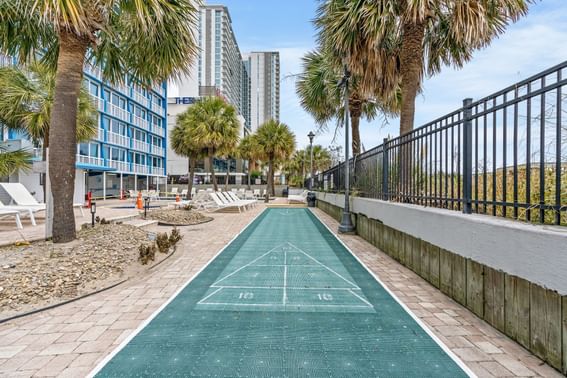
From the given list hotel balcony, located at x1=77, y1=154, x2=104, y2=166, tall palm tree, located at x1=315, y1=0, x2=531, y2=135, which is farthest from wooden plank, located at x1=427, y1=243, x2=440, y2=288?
hotel balcony, located at x1=77, y1=154, x2=104, y2=166

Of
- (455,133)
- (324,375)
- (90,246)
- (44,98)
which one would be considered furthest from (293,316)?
(44,98)

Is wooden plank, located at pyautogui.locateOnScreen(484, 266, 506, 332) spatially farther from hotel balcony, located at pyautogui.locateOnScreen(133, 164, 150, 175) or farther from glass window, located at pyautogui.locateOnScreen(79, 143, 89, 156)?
hotel balcony, located at pyautogui.locateOnScreen(133, 164, 150, 175)

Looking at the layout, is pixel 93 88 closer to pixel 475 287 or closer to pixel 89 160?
pixel 89 160

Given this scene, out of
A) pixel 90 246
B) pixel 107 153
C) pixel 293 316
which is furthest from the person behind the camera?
pixel 107 153

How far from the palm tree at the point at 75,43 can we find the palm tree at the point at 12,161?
493cm

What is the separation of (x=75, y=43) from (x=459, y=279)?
728 centimetres

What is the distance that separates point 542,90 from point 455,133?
1.51 meters

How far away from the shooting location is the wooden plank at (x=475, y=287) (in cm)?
350

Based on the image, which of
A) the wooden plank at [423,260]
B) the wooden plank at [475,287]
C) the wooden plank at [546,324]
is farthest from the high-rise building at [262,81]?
the wooden plank at [546,324]

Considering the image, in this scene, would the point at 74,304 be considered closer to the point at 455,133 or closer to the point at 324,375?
the point at 324,375

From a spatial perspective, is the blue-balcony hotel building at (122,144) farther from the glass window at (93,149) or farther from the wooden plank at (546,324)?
the wooden plank at (546,324)

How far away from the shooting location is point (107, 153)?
103 feet

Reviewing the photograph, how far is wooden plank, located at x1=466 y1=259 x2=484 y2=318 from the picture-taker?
350cm

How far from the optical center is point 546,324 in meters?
2.63
